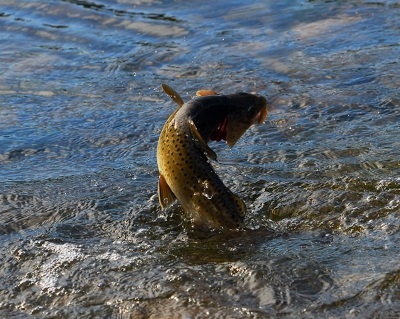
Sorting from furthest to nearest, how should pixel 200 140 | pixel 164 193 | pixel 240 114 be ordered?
1. pixel 240 114
2. pixel 164 193
3. pixel 200 140

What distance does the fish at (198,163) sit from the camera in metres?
4.60

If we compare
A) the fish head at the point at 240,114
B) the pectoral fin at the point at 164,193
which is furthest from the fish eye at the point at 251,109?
the pectoral fin at the point at 164,193

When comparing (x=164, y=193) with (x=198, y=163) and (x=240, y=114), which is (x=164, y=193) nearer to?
(x=198, y=163)

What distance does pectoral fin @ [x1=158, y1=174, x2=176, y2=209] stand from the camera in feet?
15.3

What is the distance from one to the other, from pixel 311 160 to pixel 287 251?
4.62ft

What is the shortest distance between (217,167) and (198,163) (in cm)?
126

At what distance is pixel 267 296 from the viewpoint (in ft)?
13.3

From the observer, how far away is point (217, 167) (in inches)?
231

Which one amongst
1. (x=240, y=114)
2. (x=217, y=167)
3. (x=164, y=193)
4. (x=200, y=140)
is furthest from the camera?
(x=217, y=167)

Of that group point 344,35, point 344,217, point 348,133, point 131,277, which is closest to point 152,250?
point 131,277

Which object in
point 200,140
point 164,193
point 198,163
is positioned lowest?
point 164,193

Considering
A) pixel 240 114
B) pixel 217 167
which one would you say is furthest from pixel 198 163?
pixel 217 167

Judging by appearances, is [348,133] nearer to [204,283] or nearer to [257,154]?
[257,154]

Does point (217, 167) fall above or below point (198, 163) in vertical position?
below
